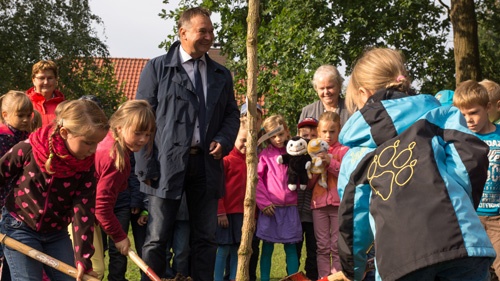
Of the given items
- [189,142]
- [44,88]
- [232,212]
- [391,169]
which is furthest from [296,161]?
[391,169]

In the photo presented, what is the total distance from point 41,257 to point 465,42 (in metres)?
12.1

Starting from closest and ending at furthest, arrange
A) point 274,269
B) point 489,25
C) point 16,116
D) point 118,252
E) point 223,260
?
Answer: point 16,116, point 118,252, point 223,260, point 274,269, point 489,25

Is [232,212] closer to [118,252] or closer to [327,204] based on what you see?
[327,204]

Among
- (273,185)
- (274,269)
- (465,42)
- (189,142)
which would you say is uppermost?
(465,42)

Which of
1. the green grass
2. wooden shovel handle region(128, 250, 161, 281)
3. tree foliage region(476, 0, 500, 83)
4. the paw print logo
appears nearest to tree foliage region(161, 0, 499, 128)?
tree foliage region(476, 0, 500, 83)

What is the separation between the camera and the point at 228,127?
21.8 ft

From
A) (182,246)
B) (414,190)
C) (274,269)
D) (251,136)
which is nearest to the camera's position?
(414,190)

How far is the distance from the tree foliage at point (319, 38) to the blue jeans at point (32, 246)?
8943 mm

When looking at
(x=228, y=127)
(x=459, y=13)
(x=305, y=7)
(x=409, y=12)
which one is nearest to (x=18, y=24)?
(x=305, y=7)

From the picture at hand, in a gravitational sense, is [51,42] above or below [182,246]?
above

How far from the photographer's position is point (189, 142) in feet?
20.7

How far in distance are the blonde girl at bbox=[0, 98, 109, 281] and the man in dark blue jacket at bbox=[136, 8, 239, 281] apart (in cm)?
107

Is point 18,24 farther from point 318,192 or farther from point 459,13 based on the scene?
point 318,192

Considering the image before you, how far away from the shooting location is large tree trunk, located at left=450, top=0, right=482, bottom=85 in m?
15.4
